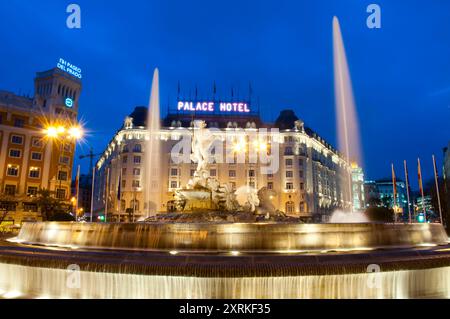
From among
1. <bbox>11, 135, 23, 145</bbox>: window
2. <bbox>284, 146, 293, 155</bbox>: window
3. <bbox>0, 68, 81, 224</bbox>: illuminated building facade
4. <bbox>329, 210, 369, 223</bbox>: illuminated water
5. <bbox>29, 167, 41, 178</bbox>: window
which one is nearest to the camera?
<bbox>329, 210, 369, 223</bbox>: illuminated water

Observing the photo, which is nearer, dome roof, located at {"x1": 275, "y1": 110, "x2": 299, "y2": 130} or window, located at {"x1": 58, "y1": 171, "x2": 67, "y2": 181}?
window, located at {"x1": 58, "y1": 171, "x2": 67, "y2": 181}

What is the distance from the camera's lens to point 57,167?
223ft

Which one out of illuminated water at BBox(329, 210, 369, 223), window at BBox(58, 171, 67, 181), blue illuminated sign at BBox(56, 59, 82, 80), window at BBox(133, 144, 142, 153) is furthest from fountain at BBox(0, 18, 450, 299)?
blue illuminated sign at BBox(56, 59, 82, 80)

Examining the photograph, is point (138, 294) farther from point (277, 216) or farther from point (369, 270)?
point (277, 216)

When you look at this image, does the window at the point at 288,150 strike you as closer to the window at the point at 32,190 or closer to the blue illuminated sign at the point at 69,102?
the blue illuminated sign at the point at 69,102

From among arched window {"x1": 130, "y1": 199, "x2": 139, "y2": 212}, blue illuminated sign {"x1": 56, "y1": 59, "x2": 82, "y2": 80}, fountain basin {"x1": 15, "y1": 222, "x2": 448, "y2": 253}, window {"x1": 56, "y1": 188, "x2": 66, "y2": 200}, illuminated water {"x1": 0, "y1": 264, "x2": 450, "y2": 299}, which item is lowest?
illuminated water {"x1": 0, "y1": 264, "x2": 450, "y2": 299}

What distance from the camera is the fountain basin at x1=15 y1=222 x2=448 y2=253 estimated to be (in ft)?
48.9

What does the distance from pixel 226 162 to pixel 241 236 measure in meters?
67.7

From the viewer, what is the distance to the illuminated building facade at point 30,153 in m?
61.3

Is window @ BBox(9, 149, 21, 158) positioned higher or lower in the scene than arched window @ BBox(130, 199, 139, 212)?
higher

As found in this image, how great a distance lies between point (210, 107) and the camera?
287 feet

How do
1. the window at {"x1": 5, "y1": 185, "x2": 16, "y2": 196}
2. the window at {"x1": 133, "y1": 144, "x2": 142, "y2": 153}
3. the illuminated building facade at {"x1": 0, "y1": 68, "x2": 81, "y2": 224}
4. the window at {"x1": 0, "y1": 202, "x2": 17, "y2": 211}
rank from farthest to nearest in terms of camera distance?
the window at {"x1": 133, "y1": 144, "x2": 142, "y2": 153}
the illuminated building facade at {"x1": 0, "y1": 68, "x2": 81, "y2": 224}
the window at {"x1": 5, "y1": 185, "x2": 16, "y2": 196}
the window at {"x1": 0, "y1": 202, "x2": 17, "y2": 211}

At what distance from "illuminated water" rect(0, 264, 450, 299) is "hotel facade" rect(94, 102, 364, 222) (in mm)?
65766

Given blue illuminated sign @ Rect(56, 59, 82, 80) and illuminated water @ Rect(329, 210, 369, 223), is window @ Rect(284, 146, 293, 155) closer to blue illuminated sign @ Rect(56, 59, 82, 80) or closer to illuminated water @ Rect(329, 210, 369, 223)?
illuminated water @ Rect(329, 210, 369, 223)
